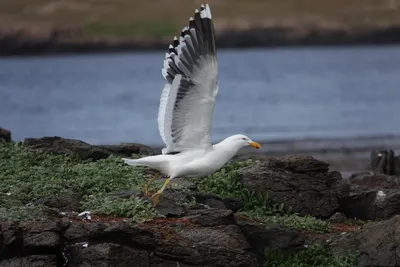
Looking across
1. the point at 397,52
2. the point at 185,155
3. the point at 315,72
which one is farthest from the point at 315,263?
the point at 397,52

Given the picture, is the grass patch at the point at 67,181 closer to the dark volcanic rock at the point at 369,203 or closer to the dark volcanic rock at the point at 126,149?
the dark volcanic rock at the point at 126,149

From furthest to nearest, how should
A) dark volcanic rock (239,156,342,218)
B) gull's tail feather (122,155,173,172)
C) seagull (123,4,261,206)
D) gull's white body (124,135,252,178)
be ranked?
dark volcanic rock (239,156,342,218), gull's tail feather (122,155,173,172), gull's white body (124,135,252,178), seagull (123,4,261,206)

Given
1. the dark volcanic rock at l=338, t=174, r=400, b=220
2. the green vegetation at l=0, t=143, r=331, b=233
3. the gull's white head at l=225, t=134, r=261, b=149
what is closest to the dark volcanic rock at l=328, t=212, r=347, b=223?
the dark volcanic rock at l=338, t=174, r=400, b=220

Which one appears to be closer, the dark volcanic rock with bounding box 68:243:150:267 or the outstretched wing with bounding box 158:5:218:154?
the dark volcanic rock with bounding box 68:243:150:267

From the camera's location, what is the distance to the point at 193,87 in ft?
41.6

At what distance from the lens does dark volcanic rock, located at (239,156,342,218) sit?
14500 mm

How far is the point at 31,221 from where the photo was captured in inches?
462

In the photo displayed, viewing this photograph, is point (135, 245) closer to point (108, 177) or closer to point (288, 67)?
point (108, 177)

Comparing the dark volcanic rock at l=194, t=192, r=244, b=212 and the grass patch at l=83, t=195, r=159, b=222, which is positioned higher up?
the grass patch at l=83, t=195, r=159, b=222

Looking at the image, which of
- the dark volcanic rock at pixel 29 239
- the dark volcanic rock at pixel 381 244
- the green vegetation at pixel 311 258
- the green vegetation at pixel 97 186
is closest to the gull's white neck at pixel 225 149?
the green vegetation at pixel 97 186

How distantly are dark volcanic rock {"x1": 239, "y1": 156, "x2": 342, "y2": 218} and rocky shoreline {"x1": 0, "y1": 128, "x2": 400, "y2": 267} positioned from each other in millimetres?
14

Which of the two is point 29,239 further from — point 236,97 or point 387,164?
point 236,97

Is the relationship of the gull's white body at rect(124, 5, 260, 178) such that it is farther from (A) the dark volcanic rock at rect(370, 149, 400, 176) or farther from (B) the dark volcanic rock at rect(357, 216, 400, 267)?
(A) the dark volcanic rock at rect(370, 149, 400, 176)

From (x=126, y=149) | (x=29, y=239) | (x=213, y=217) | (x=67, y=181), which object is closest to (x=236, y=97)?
(x=126, y=149)
